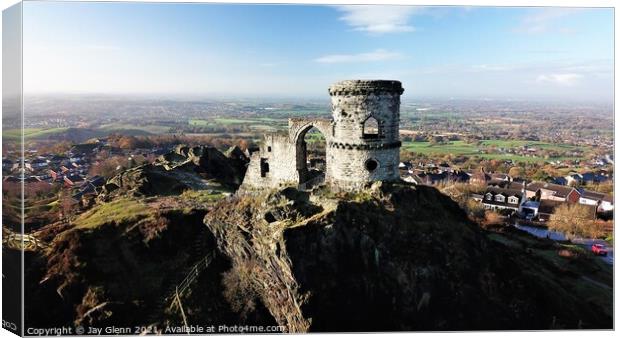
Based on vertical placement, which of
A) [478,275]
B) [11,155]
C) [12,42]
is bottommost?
[478,275]

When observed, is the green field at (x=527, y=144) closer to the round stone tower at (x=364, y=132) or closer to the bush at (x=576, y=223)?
the bush at (x=576, y=223)

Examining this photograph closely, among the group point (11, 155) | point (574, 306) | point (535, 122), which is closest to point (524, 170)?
point (535, 122)

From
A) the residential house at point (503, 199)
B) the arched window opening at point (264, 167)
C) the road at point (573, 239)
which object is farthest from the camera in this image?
the residential house at point (503, 199)

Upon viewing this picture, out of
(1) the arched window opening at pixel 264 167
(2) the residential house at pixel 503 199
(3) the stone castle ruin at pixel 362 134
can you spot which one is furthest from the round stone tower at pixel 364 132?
(2) the residential house at pixel 503 199

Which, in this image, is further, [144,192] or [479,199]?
[479,199]

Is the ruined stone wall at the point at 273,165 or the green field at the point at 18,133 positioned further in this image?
the ruined stone wall at the point at 273,165

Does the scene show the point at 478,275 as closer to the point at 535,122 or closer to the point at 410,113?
the point at 535,122
